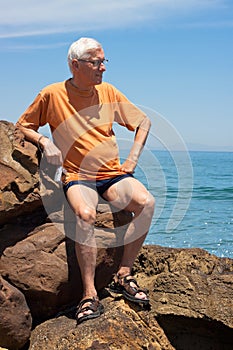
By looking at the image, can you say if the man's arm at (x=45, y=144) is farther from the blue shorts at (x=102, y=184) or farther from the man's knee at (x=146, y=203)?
the man's knee at (x=146, y=203)

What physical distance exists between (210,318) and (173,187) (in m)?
17.8

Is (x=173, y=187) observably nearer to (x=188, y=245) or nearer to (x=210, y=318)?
(x=188, y=245)

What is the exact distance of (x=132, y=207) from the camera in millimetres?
5395

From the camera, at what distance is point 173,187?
75.8 ft

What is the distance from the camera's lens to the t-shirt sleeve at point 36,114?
215 inches

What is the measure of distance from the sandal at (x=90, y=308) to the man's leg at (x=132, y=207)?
39 cm

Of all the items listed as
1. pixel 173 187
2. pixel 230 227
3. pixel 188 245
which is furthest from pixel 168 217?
pixel 173 187

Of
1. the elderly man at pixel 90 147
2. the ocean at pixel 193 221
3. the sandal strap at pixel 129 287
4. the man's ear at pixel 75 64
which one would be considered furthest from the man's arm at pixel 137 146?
the ocean at pixel 193 221

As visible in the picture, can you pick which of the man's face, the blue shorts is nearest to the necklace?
the man's face

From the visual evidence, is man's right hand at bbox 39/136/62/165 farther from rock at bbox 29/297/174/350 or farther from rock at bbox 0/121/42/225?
rock at bbox 29/297/174/350

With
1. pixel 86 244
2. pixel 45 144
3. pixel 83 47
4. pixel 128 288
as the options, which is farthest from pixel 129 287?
pixel 83 47

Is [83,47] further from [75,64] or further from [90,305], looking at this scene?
[90,305]

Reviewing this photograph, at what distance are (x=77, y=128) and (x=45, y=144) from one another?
1.00 feet

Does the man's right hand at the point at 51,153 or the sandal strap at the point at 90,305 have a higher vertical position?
the man's right hand at the point at 51,153
